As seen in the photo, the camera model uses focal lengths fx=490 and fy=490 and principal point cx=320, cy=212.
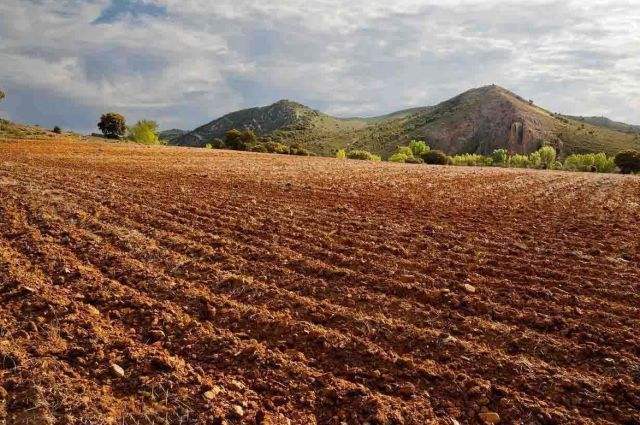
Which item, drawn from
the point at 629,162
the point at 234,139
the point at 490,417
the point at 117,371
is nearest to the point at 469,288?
the point at 490,417

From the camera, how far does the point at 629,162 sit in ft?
255

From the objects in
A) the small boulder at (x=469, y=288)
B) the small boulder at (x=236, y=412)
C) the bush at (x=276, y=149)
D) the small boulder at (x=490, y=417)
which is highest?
the bush at (x=276, y=149)

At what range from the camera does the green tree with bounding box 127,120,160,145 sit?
3521 inches

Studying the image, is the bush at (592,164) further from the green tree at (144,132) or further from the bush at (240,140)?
the green tree at (144,132)

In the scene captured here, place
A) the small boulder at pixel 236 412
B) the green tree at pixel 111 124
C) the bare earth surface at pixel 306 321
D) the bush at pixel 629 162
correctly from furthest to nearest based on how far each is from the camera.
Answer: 1. the green tree at pixel 111 124
2. the bush at pixel 629 162
3. the bare earth surface at pixel 306 321
4. the small boulder at pixel 236 412

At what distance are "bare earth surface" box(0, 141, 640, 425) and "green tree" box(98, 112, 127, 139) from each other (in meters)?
80.0

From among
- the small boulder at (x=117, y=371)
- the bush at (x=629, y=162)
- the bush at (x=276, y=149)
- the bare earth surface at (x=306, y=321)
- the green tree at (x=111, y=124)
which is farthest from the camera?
the green tree at (x=111, y=124)

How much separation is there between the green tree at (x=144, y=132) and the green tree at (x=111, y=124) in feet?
10.7

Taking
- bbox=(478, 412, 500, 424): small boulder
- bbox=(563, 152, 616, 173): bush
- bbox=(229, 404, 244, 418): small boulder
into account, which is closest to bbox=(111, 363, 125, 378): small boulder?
bbox=(229, 404, 244, 418): small boulder

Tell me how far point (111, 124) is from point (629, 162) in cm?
8679

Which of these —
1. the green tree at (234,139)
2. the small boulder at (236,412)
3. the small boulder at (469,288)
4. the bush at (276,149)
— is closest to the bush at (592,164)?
the bush at (276,149)

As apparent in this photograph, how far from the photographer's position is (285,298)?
7633 mm

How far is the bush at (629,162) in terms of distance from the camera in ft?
254

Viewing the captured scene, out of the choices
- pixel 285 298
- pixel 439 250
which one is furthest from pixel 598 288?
pixel 285 298
